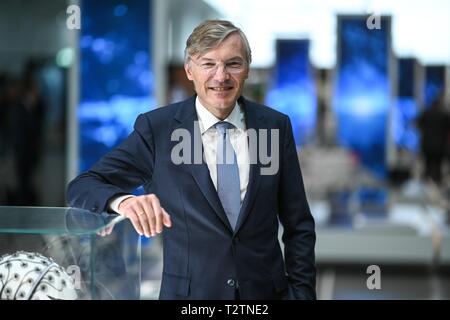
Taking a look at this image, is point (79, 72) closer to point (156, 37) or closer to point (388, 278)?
point (156, 37)

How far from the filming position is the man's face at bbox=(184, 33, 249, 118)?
1988 millimetres

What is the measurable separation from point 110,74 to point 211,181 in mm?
5717

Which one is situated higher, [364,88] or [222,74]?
[364,88]

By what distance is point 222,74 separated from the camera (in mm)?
1981

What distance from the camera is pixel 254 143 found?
1995 mm

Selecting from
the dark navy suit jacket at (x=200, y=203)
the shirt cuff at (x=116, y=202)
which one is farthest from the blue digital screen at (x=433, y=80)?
the shirt cuff at (x=116, y=202)

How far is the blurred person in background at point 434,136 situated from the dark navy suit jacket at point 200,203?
1155cm

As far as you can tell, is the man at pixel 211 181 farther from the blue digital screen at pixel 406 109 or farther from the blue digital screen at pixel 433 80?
the blue digital screen at pixel 433 80

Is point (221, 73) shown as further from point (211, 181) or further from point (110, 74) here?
point (110, 74)

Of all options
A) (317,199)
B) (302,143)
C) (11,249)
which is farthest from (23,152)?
(11,249)

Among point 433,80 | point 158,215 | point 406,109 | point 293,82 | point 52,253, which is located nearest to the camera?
point 158,215

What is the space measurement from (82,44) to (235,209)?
230 inches

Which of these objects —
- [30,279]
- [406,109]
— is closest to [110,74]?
[30,279]

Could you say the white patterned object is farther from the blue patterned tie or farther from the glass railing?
the blue patterned tie
